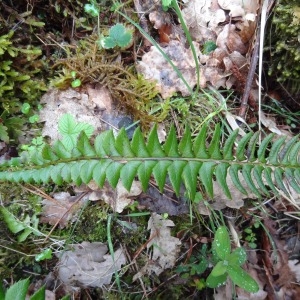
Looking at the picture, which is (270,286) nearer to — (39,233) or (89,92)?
(39,233)

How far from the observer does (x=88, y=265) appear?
99.6 inches

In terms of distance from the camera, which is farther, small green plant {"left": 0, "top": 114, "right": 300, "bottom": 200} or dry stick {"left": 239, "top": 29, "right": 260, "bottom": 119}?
dry stick {"left": 239, "top": 29, "right": 260, "bottom": 119}

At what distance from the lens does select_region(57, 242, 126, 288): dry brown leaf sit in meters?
2.49

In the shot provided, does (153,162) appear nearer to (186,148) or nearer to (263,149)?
(186,148)

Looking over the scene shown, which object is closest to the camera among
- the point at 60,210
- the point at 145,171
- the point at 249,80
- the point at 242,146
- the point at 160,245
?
the point at 145,171

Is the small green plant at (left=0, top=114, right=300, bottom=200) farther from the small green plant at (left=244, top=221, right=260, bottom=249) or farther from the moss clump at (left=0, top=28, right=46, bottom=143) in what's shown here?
the small green plant at (left=244, top=221, right=260, bottom=249)

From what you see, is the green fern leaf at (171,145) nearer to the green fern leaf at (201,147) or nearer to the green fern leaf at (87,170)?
the green fern leaf at (201,147)

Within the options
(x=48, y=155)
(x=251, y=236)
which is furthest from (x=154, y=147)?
(x=251, y=236)

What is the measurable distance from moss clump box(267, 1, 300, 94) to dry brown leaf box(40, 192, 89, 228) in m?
1.66

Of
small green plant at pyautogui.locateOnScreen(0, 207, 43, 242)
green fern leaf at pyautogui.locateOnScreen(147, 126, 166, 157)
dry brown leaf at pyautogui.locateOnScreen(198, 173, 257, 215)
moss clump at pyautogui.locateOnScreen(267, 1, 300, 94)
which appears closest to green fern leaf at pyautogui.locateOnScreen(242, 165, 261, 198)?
green fern leaf at pyautogui.locateOnScreen(147, 126, 166, 157)

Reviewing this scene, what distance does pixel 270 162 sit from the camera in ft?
7.06

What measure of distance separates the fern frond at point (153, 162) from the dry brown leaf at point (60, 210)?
0.41m

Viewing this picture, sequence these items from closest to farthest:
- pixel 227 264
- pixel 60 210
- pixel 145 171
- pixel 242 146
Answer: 1. pixel 145 171
2. pixel 242 146
3. pixel 227 264
4. pixel 60 210

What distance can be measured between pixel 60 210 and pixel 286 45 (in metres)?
1.90
